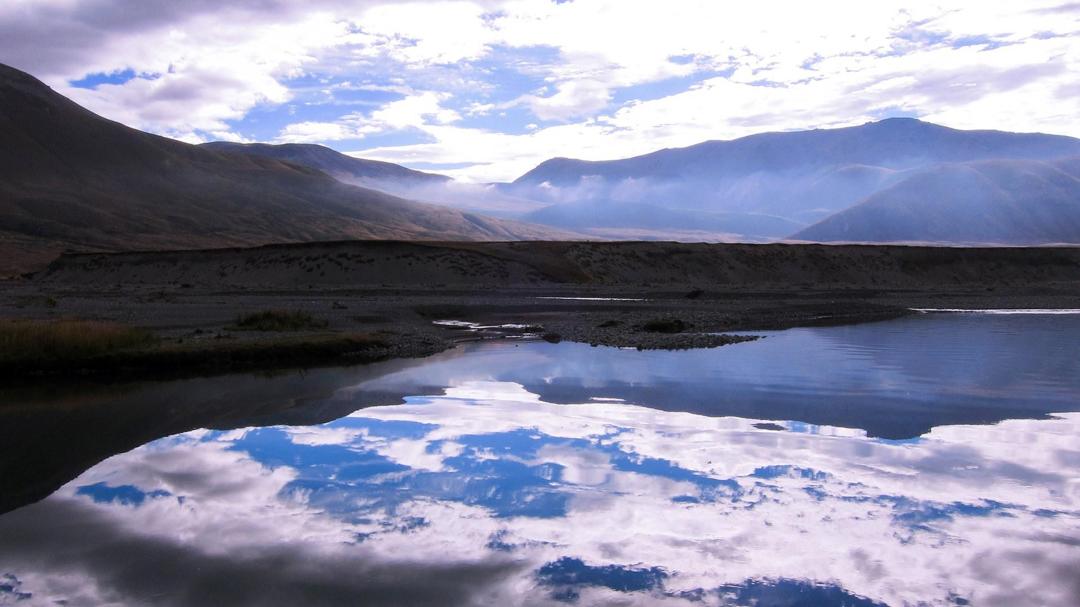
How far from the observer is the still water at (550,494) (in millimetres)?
8289

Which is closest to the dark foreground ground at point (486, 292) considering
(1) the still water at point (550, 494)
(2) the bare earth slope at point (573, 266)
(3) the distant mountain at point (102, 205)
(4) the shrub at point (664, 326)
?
(4) the shrub at point (664, 326)

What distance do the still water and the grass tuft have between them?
8491 mm

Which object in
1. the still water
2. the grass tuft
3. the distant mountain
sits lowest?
the still water

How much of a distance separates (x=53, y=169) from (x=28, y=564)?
191837 millimetres

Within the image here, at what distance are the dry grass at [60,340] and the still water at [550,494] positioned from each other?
12.0 feet

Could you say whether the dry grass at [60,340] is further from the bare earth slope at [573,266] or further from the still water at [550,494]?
the bare earth slope at [573,266]

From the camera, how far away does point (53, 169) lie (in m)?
177

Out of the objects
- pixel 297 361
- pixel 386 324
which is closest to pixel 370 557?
pixel 297 361

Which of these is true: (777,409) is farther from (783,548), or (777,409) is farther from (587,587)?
(587,587)

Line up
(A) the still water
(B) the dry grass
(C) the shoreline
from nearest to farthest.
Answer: (A) the still water, (B) the dry grass, (C) the shoreline

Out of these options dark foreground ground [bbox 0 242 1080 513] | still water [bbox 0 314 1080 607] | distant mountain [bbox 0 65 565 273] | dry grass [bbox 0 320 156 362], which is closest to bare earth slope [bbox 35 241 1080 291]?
dark foreground ground [bbox 0 242 1080 513]

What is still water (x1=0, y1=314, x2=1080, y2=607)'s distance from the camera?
8.29m

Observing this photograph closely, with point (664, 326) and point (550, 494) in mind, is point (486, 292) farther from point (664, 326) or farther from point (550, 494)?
point (550, 494)

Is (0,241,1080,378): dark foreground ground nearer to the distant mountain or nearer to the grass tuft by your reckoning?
the grass tuft
